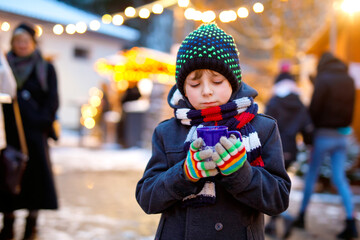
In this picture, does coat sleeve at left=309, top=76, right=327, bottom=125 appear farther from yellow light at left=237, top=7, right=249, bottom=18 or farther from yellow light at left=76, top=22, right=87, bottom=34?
yellow light at left=76, top=22, right=87, bottom=34

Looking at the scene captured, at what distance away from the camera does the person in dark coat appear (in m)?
3.87

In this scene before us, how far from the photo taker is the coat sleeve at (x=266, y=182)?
1443 mm

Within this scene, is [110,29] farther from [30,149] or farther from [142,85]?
[30,149]

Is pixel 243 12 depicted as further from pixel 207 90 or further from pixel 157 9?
pixel 207 90

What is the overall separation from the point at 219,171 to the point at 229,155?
4.7 inches

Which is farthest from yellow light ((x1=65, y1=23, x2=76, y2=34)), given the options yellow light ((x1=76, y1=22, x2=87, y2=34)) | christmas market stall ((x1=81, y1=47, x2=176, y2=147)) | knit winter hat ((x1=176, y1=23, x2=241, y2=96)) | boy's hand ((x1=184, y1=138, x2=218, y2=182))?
christmas market stall ((x1=81, y1=47, x2=176, y2=147))

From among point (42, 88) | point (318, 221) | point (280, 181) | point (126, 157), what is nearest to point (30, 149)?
point (42, 88)

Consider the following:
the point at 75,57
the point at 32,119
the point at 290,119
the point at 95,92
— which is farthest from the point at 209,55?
the point at 75,57

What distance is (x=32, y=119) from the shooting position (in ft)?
12.8

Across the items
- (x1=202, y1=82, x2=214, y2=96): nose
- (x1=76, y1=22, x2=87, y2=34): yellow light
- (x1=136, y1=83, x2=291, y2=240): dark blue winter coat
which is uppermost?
(x1=76, y1=22, x2=87, y2=34): yellow light

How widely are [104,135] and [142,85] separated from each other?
8.62 ft

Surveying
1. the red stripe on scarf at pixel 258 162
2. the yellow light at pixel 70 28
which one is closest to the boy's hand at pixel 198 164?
the red stripe on scarf at pixel 258 162

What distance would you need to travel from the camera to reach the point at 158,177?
161 cm

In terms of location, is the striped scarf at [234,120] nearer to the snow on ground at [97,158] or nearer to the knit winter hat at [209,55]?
the knit winter hat at [209,55]
